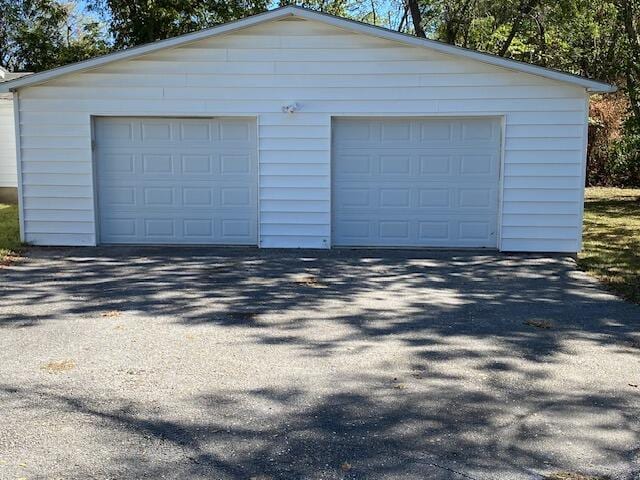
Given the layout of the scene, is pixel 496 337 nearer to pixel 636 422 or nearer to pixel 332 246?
pixel 636 422

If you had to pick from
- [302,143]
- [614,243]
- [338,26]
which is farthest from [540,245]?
[338,26]

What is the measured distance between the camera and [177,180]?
10.4m

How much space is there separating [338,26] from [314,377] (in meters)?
6.58

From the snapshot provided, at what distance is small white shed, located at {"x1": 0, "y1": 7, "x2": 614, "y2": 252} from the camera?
389 inches

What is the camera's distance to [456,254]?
998cm

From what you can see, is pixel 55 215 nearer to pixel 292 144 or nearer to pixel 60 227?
pixel 60 227

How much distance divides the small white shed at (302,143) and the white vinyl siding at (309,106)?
0.02m

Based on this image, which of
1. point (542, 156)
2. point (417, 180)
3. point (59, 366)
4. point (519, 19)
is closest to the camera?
point (59, 366)

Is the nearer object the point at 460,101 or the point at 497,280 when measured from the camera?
the point at 497,280

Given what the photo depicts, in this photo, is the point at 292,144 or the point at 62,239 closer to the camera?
the point at 292,144

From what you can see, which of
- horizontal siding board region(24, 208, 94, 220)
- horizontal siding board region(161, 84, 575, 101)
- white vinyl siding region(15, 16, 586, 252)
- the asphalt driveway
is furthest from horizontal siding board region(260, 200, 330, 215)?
horizontal siding board region(24, 208, 94, 220)

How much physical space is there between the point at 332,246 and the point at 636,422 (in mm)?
6800

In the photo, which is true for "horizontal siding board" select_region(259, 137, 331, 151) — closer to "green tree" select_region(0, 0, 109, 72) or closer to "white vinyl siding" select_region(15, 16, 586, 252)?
"white vinyl siding" select_region(15, 16, 586, 252)

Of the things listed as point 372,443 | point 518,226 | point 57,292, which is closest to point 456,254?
point 518,226
